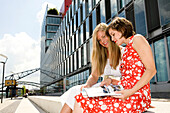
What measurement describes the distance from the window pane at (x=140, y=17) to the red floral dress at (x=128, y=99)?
8328mm

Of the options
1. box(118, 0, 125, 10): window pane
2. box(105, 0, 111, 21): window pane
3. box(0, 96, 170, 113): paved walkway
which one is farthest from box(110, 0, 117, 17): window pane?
box(0, 96, 170, 113): paved walkway

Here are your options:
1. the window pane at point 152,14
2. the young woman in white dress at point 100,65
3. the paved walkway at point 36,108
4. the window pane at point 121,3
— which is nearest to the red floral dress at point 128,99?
the paved walkway at point 36,108

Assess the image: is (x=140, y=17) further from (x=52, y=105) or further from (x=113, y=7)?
(x=52, y=105)

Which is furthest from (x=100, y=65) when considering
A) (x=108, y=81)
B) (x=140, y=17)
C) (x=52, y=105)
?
(x=140, y=17)

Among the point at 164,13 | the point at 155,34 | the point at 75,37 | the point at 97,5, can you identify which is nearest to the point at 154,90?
the point at 155,34

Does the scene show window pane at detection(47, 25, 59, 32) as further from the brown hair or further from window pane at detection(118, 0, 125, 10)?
the brown hair

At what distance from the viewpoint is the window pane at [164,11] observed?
8.23 metres

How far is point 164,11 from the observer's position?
332 inches

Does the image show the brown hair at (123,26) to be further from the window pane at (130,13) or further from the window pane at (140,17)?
the window pane at (130,13)

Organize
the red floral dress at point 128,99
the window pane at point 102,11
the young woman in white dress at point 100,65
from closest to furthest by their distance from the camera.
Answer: the red floral dress at point 128,99
the young woman in white dress at point 100,65
the window pane at point 102,11

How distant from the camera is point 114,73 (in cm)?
244

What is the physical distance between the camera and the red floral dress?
1.65 metres

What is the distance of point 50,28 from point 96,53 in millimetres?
56837

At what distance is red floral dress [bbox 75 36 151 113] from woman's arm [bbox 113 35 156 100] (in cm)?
5
